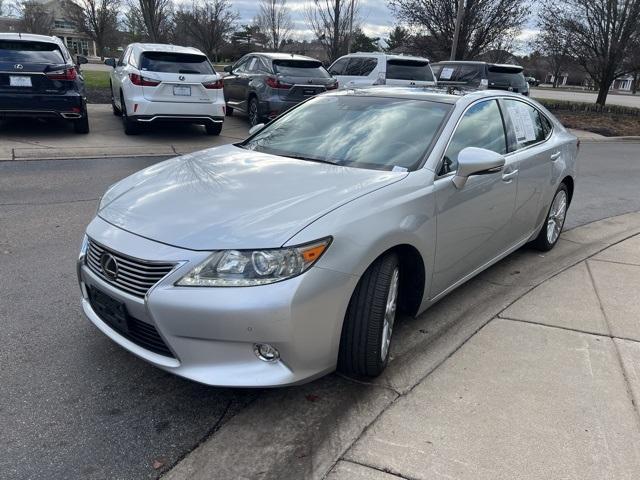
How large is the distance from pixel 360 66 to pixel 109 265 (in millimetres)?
12234

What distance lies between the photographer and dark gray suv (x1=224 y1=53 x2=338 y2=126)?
11.3 meters

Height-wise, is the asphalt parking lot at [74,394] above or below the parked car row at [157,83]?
below

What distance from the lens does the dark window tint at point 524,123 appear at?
14.5ft

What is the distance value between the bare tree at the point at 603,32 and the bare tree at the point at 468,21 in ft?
7.27

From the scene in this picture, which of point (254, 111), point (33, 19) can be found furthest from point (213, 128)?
point (33, 19)

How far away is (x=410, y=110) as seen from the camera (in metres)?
3.83

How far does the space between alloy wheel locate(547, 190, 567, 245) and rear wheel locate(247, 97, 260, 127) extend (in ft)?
25.4

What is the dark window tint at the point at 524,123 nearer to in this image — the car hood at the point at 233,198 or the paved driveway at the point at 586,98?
the car hood at the point at 233,198

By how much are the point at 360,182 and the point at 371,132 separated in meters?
0.78

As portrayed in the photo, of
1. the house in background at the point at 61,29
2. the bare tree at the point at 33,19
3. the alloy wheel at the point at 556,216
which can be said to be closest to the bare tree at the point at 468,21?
the alloy wheel at the point at 556,216

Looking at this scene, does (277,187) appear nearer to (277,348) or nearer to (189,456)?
(277,348)

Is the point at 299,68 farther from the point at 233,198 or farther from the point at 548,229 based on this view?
the point at 233,198

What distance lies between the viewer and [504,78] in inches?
594

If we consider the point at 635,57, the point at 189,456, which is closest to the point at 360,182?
the point at 189,456
